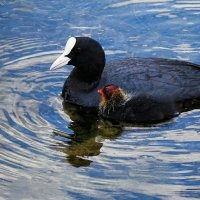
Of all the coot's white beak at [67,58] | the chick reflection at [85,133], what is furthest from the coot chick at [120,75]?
the chick reflection at [85,133]

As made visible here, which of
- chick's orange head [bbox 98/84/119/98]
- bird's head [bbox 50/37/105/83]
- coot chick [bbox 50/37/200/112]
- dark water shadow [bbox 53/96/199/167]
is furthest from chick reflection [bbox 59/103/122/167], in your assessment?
bird's head [bbox 50/37/105/83]

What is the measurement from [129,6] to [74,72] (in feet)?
8.28

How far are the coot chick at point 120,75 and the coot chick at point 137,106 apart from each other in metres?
0.10

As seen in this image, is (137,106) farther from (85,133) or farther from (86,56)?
(86,56)

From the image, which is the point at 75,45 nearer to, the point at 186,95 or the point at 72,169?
the point at 186,95

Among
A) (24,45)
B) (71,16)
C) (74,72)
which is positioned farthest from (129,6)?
(74,72)

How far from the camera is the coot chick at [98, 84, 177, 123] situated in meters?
7.35

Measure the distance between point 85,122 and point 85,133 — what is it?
0.90 feet

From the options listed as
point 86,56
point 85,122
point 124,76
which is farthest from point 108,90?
point 86,56

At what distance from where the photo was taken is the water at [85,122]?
241 inches

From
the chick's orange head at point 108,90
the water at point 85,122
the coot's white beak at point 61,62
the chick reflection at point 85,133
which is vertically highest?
the coot's white beak at point 61,62

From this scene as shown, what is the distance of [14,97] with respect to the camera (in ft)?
25.6

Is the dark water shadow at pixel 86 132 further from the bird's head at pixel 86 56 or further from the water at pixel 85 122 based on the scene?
the bird's head at pixel 86 56

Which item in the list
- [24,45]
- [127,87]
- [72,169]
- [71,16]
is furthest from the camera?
[71,16]
